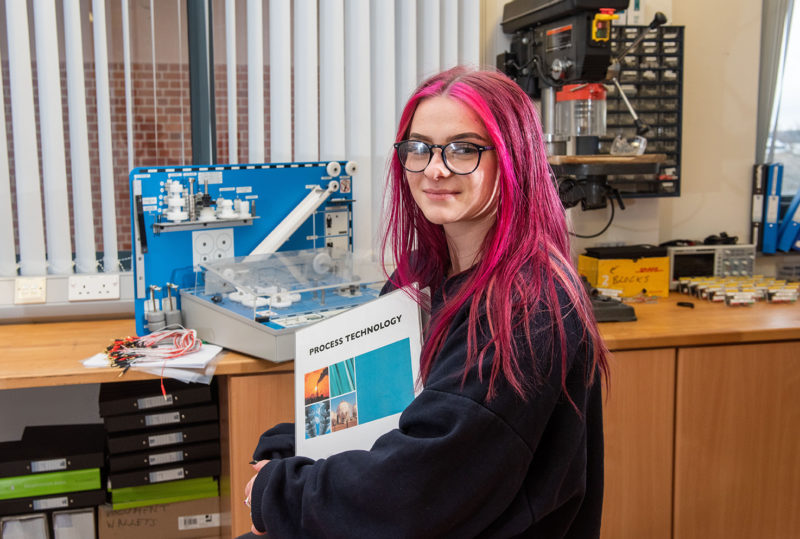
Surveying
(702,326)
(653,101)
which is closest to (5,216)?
(702,326)

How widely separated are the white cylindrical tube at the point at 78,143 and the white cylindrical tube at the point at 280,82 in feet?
1.53

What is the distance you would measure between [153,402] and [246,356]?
14.2 inches

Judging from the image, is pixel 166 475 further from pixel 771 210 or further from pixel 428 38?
pixel 771 210

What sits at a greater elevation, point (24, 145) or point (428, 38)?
point (428, 38)

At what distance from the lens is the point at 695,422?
7.22ft

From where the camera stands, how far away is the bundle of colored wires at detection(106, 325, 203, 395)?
190 cm

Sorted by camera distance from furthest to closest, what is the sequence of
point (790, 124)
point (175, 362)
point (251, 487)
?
1. point (790, 124)
2. point (175, 362)
3. point (251, 487)

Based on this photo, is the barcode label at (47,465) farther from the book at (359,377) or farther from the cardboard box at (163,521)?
the book at (359,377)

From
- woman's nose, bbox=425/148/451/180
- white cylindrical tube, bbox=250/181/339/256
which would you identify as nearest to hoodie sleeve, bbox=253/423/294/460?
woman's nose, bbox=425/148/451/180

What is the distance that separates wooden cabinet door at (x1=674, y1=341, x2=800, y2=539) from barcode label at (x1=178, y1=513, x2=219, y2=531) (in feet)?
4.57

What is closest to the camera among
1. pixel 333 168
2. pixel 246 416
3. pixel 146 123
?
pixel 246 416

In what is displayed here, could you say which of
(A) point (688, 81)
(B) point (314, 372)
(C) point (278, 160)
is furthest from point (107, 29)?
(A) point (688, 81)

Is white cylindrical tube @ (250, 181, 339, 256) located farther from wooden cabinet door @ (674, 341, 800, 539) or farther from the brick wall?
wooden cabinet door @ (674, 341, 800, 539)

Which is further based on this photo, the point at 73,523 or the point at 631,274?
the point at 631,274
